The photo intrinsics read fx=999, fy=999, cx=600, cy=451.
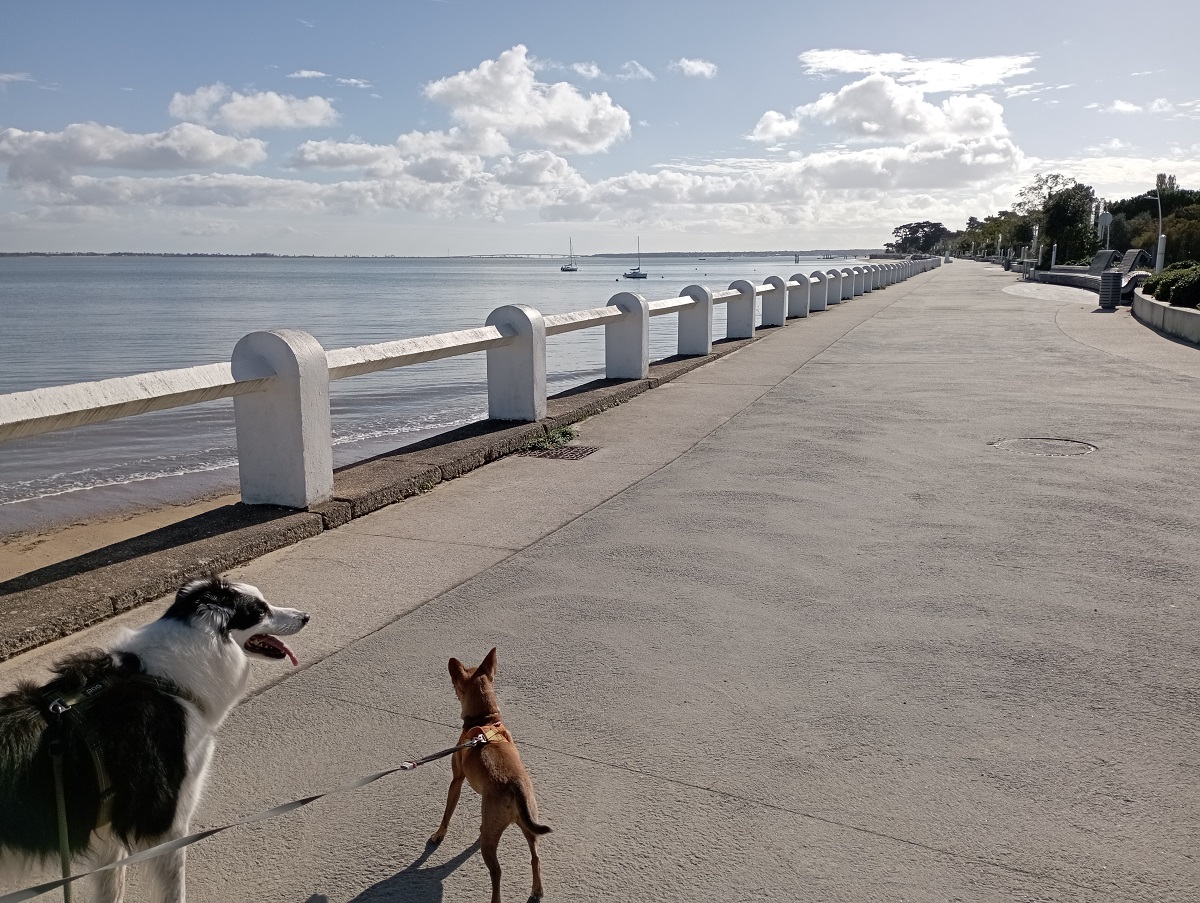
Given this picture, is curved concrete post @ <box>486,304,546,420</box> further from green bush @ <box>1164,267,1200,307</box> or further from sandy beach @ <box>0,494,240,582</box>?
green bush @ <box>1164,267,1200,307</box>

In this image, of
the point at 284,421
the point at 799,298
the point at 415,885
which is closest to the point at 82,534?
the point at 284,421

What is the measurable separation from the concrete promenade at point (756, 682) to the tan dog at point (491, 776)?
0.25 m

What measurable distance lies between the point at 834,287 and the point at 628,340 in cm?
1992

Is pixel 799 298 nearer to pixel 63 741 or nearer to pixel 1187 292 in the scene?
pixel 1187 292

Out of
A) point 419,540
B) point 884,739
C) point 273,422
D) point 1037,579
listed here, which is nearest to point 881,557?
point 1037,579

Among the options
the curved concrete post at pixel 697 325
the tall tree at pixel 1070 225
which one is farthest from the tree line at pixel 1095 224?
the curved concrete post at pixel 697 325

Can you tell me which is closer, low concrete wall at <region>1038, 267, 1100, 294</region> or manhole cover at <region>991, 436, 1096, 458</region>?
manhole cover at <region>991, 436, 1096, 458</region>

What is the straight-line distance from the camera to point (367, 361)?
696 cm

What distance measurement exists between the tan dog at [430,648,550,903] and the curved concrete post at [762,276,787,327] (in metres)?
19.4

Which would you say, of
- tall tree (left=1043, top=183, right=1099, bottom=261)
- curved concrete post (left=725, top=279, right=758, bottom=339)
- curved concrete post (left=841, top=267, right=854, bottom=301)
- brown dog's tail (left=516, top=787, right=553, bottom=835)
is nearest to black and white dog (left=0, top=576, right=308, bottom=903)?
brown dog's tail (left=516, top=787, right=553, bottom=835)

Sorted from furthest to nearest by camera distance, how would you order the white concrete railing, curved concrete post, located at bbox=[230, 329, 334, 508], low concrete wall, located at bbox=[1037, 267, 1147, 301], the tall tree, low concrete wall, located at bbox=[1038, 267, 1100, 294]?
the tall tree → low concrete wall, located at bbox=[1038, 267, 1100, 294] → low concrete wall, located at bbox=[1037, 267, 1147, 301] → curved concrete post, located at bbox=[230, 329, 334, 508] → the white concrete railing

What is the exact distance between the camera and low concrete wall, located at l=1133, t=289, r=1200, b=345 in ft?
55.1

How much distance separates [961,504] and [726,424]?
3.23 metres

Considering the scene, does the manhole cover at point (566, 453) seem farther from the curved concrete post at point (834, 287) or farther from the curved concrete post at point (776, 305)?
the curved concrete post at point (834, 287)
